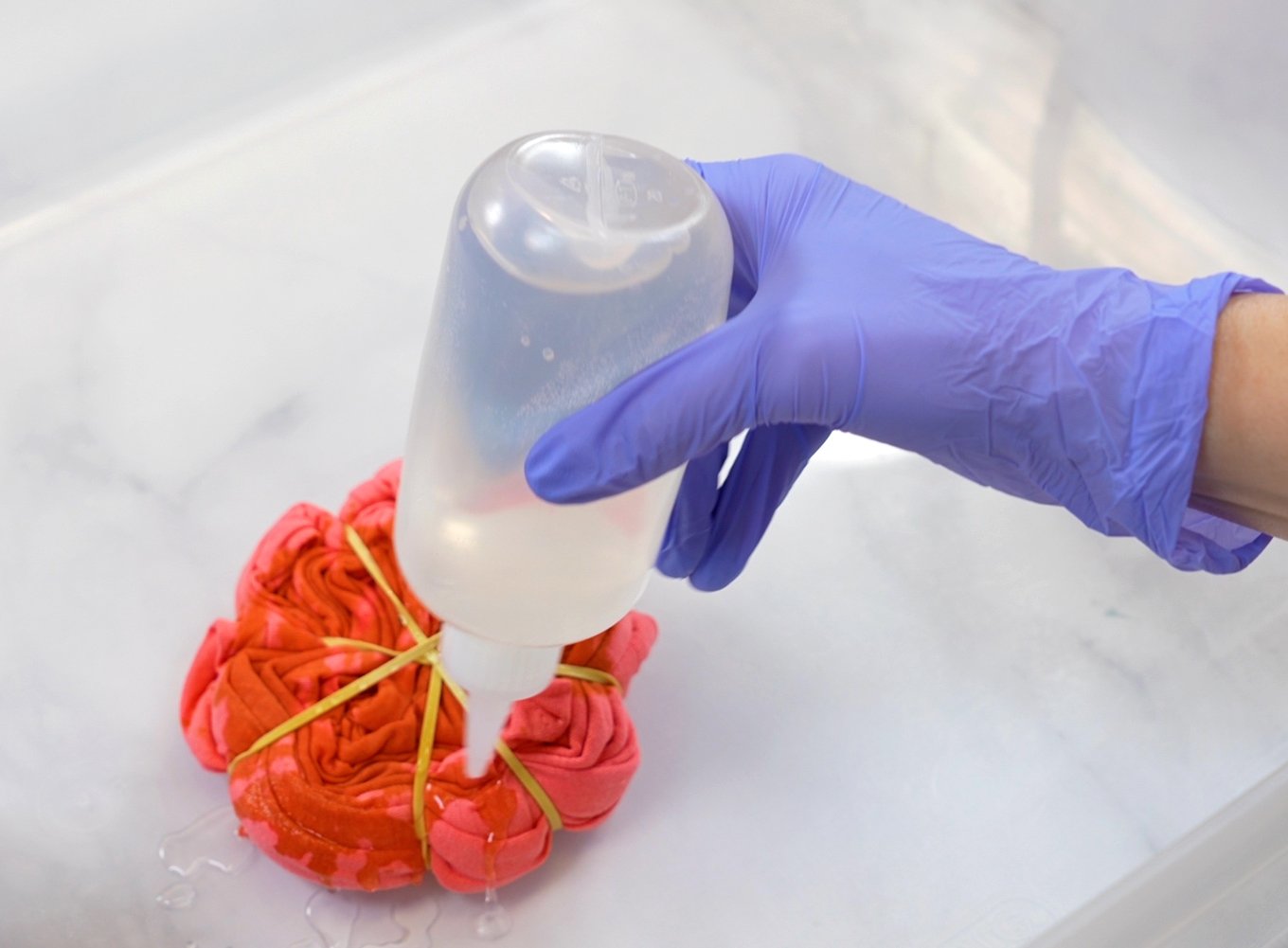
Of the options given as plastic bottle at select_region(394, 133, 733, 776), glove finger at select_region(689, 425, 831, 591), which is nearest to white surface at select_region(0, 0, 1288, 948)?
glove finger at select_region(689, 425, 831, 591)

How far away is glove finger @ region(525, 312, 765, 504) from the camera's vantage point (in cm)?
71

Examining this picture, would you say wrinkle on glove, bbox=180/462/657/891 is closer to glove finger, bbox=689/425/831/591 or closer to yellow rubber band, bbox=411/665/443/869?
yellow rubber band, bbox=411/665/443/869

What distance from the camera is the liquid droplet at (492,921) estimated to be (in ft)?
3.27

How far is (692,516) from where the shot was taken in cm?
94

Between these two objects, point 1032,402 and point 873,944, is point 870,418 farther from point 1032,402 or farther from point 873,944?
point 873,944

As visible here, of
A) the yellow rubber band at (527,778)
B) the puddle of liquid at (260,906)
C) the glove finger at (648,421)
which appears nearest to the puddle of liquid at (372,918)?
the puddle of liquid at (260,906)

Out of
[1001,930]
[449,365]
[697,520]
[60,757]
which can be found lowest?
[60,757]

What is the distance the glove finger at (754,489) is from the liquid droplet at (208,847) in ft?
1.31

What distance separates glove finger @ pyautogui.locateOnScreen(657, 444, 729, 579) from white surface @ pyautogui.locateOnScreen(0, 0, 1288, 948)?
199 millimetres

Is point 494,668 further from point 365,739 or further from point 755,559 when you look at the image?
point 755,559

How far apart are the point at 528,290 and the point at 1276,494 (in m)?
A: 0.44

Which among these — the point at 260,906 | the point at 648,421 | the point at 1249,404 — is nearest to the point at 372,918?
the point at 260,906

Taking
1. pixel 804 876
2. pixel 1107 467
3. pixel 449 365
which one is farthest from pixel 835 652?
pixel 449 365

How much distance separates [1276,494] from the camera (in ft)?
2.62
